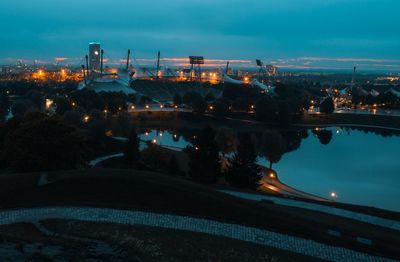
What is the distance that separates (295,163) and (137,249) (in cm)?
1365

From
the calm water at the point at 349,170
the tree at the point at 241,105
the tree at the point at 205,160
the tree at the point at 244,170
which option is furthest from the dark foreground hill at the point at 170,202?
the tree at the point at 241,105

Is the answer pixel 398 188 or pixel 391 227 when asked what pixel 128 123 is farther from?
pixel 391 227

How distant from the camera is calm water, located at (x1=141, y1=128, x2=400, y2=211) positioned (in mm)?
13438

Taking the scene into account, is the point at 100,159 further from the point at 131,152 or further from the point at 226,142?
the point at 226,142

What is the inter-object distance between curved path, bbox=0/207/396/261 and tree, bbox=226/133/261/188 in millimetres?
5493

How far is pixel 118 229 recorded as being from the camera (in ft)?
20.2

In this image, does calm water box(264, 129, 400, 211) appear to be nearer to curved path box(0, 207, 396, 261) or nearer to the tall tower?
curved path box(0, 207, 396, 261)

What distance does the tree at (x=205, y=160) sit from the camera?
12.1 metres

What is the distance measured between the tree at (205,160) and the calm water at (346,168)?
372 cm

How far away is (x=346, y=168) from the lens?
1709 cm

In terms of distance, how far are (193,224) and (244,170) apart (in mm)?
5675

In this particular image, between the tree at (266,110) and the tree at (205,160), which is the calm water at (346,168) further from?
the tree at (266,110)

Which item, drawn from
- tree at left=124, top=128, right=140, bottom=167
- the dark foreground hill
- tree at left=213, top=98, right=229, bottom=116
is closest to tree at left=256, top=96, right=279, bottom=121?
tree at left=213, top=98, right=229, bottom=116

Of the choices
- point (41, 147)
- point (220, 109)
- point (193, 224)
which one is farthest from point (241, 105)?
point (193, 224)
